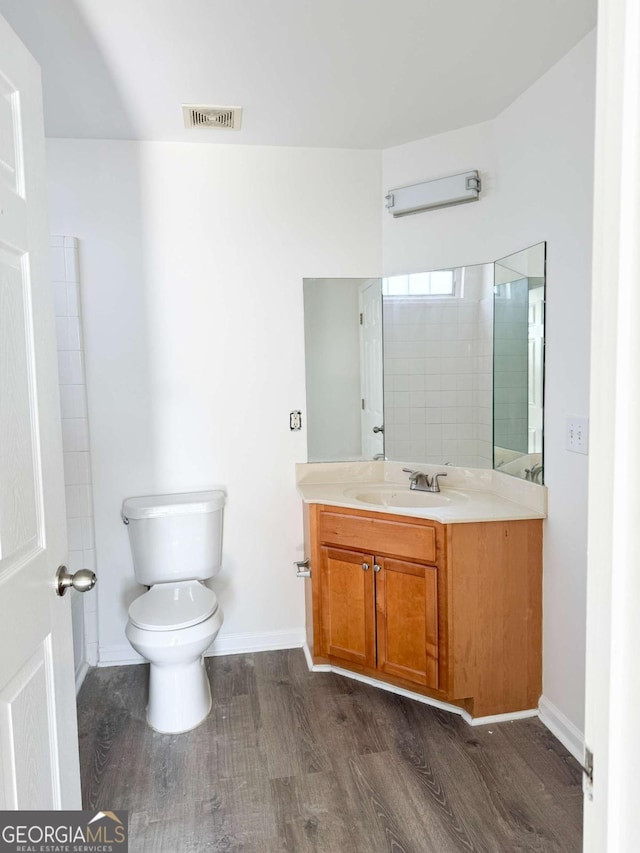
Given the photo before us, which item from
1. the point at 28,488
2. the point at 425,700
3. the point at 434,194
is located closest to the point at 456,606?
the point at 425,700

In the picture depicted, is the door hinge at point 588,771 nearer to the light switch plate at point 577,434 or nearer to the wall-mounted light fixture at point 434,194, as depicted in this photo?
the light switch plate at point 577,434

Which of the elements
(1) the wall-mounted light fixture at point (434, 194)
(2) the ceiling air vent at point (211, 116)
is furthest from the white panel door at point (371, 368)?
(2) the ceiling air vent at point (211, 116)

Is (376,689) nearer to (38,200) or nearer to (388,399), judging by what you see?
(388,399)

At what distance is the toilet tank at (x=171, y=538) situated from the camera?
8.48 ft

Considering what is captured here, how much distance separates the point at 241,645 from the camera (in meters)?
2.91

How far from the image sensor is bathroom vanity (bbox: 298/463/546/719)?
7.30 feet

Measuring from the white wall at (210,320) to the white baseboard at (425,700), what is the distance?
0.35 metres

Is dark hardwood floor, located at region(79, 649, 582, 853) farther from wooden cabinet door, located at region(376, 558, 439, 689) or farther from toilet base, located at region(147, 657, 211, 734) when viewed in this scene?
wooden cabinet door, located at region(376, 558, 439, 689)

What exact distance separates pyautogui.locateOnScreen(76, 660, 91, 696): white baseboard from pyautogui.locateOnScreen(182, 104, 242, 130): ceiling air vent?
242 centimetres

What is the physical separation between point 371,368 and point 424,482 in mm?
629

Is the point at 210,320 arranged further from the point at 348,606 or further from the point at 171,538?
the point at 348,606

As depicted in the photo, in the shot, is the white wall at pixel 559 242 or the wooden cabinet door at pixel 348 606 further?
the wooden cabinet door at pixel 348 606

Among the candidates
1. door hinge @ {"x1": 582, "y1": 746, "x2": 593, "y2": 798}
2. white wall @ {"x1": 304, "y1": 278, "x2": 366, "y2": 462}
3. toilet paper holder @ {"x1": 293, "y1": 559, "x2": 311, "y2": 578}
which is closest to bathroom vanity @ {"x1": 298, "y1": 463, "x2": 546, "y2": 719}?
toilet paper holder @ {"x1": 293, "y1": 559, "x2": 311, "y2": 578}

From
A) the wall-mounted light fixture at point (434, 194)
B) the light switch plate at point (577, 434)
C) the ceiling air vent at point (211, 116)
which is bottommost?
the light switch plate at point (577, 434)
